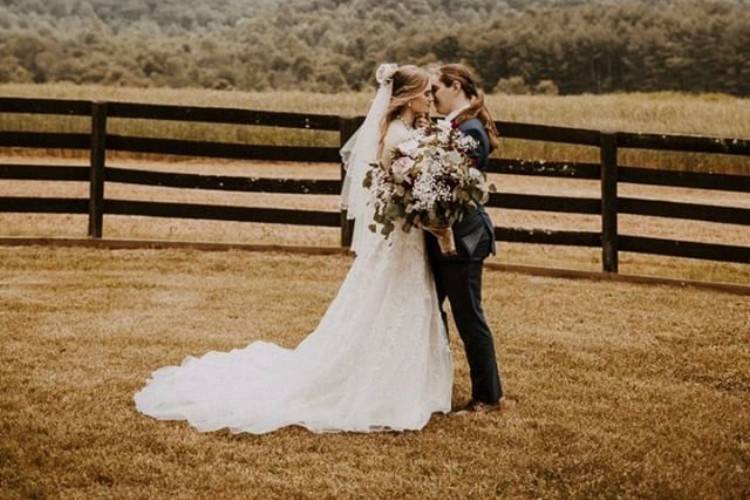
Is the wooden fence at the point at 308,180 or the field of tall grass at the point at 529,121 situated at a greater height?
the field of tall grass at the point at 529,121

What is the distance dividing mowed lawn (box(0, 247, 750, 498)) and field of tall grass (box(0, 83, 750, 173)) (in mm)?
11309

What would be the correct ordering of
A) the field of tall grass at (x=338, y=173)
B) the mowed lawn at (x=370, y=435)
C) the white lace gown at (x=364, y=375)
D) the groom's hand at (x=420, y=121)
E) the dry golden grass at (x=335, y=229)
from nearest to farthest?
the mowed lawn at (x=370, y=435), the white lace gown at (x=364, y=375), the groom's hand at (x=420, y=121), the dry golden grass at (x=335, y=229), the field of tall grass at (x=338, y=173)

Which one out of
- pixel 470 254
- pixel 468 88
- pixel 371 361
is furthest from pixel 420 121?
pixel 371 361

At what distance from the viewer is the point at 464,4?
5444cm

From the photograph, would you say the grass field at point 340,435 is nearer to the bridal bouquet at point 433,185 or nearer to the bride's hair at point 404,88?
the bridal bouquet at point 433,185

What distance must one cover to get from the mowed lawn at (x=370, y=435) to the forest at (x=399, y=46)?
112ft

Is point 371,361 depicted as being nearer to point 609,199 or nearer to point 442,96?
point 442,96

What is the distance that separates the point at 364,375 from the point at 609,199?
5.20 m

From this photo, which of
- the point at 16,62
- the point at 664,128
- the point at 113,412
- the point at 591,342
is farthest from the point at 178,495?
the point at 16,62

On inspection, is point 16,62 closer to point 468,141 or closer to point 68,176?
point 68,176

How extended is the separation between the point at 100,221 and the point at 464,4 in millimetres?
45974

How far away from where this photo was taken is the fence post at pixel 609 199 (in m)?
10.2

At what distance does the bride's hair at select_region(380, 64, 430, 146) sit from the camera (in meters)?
5.82

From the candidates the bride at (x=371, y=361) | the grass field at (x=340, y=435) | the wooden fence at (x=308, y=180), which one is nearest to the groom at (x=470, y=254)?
the bride at (x=371, y=361)
